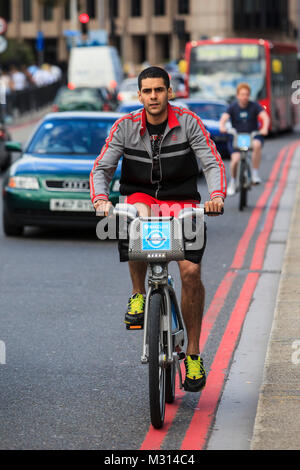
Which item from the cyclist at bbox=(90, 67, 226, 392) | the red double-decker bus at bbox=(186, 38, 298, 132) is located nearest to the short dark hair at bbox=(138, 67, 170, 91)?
the cyclist at bbox=(90, 67, 226, 392)

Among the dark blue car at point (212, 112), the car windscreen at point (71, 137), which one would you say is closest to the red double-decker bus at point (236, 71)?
the dark blue car at point (212, 112)

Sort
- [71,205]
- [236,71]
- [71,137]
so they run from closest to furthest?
[71,205] < [71,137] < [236,71]

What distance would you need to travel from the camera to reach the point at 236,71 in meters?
35.4

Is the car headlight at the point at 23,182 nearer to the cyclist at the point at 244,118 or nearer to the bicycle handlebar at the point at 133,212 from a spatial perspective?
the cyclist at the point at 244,118

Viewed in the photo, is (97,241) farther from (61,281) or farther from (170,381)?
(170,381)

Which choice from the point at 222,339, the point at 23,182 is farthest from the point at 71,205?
the point at 222,339

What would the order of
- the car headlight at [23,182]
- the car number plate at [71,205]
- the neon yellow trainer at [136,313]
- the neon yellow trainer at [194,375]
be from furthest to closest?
1. the car headlight at [23,182]
2. the car number plate at [71,205]
3. the neon yellow trainer at [136,313]
4. the neon yellow trainer at [194,375]

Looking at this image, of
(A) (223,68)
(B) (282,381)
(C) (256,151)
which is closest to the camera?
(B) (282,381)

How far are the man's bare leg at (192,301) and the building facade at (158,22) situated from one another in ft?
290

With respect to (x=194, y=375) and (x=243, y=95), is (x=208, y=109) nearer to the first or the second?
(x=243, y=95)

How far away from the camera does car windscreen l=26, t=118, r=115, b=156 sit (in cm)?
1388

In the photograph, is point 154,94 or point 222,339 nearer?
point 154,94

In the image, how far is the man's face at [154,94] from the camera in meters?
5.85

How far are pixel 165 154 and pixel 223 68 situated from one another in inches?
1189
